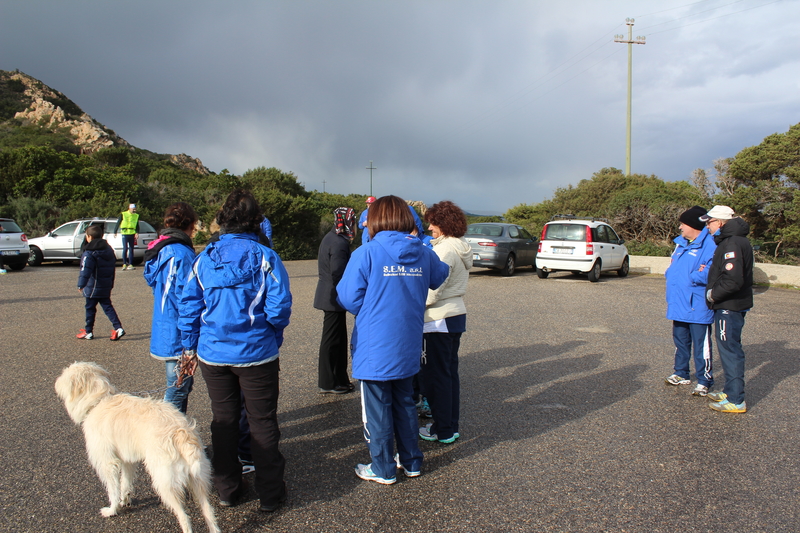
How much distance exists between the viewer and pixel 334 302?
5102 millimetres

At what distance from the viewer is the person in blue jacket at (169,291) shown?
3.51m

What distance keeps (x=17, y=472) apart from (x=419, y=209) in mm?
30849

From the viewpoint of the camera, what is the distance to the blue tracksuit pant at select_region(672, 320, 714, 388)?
17.0 feet

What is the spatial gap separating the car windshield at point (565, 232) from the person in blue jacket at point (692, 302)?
378 inches

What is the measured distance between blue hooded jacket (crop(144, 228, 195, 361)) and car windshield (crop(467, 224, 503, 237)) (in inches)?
541

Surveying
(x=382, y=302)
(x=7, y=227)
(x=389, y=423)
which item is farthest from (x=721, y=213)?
(x=7, y=227)

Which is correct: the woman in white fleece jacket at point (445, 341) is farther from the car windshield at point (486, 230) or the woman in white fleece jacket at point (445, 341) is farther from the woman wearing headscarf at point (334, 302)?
the car windshield at point (486, 230)

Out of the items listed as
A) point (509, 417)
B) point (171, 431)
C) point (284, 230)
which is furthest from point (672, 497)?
point (284, 230)

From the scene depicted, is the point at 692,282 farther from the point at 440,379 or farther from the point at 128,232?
the point at 128,232

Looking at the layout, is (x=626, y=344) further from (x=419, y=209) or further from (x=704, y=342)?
(x=419, y=209)

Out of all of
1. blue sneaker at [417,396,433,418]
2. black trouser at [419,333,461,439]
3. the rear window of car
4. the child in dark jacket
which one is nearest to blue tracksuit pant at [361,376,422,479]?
black trouser at [419,333,461,439]

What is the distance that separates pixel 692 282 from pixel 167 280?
4832 mm

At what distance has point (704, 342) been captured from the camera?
5.25 meters

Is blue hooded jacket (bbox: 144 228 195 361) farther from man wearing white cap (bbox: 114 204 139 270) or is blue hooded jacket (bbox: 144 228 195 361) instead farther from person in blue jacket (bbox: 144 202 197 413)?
man wearing white cap (bbox: 114 204 139 270)
